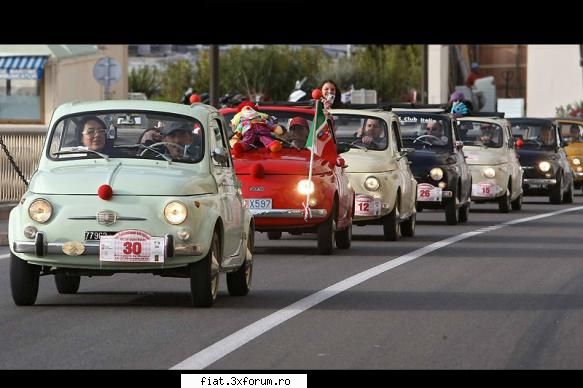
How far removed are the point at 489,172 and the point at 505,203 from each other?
39.5 inches

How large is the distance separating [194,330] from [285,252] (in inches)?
337

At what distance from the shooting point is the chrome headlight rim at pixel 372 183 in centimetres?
2283

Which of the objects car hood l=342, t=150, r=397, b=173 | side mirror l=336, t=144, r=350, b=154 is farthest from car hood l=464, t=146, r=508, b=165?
side mirror l=336, t=144, r=350, b=154

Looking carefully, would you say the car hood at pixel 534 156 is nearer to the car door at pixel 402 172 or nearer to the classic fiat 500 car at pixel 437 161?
the classic fiat 500 car at pixel 437 161

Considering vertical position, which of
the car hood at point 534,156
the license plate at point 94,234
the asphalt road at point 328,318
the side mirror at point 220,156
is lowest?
the asphalt road at point 328,318

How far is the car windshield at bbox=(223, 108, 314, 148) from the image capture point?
68.7 ft

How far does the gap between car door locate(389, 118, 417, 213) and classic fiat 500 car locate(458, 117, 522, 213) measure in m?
7.24

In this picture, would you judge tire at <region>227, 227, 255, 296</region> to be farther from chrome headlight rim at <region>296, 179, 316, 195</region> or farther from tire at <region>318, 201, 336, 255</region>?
tire at <region>318, 201, 336, 255</region>

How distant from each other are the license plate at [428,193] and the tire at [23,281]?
13.8m

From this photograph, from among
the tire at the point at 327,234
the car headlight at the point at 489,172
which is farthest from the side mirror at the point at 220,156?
the car headlight at the point at 489,172

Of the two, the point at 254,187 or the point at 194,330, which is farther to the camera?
the point at 254,187

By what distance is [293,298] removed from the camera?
15.1m

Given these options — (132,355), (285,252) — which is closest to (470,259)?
(285,252)
